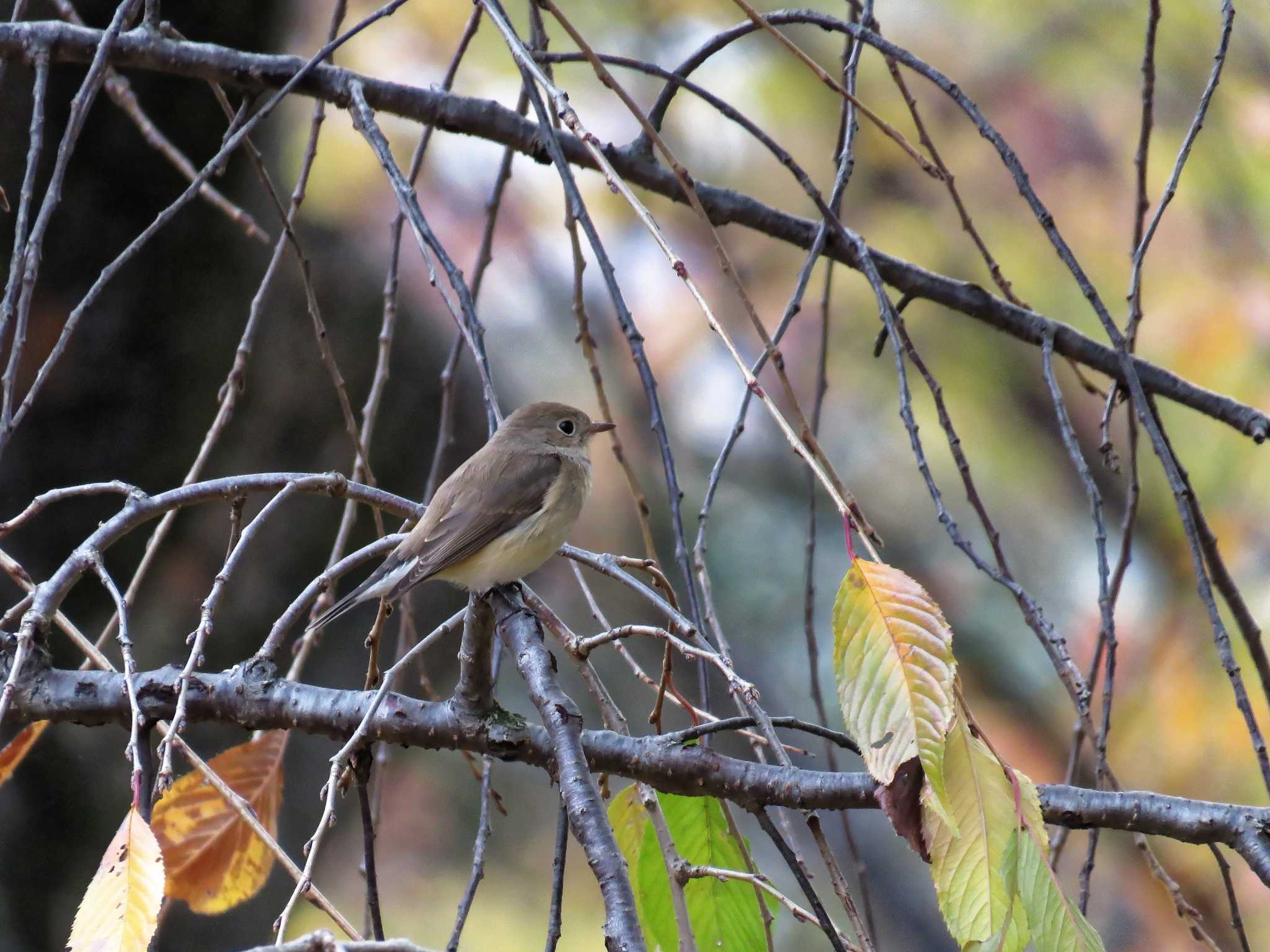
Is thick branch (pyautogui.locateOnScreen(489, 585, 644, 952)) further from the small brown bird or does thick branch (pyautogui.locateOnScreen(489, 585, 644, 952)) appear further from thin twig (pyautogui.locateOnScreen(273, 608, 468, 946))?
the small brown bird

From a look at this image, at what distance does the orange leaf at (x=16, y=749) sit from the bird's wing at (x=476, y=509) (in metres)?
0.86

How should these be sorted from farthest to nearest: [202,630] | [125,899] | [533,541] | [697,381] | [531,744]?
1. [697,381]
2. [533,541]
3. [531,744]
4. [202,630]
5. [125,899]

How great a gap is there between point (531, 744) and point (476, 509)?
1236mm

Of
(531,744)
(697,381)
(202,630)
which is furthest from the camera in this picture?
(697,381)

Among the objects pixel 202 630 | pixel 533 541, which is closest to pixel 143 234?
pixel 202 630

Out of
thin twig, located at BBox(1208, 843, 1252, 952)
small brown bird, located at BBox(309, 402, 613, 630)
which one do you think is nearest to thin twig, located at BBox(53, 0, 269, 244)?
small brown bird, located at BBox(309, 402, 613, 630)

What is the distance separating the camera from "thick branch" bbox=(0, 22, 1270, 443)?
2389 millimetres

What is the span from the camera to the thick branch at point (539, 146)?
239 centimetres

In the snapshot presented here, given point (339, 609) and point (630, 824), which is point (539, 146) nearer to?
point (339, 609)

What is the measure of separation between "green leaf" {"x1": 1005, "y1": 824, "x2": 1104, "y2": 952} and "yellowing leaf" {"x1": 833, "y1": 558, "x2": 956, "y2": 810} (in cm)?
12

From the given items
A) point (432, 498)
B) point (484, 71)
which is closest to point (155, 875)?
point (432, 498)

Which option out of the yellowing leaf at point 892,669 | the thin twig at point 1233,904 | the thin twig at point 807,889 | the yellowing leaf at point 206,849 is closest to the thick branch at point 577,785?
the thin twig at point 807,889

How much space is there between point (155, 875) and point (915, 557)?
484 centimetres

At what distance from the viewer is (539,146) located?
247 centimetres
